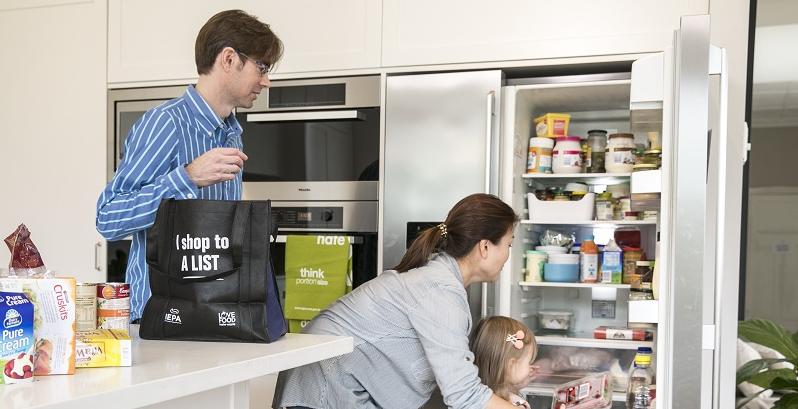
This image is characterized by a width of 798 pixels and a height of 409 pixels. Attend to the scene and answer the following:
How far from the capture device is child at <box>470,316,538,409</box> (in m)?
2.28

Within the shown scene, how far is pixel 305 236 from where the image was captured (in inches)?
129

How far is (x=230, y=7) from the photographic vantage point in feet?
11.2

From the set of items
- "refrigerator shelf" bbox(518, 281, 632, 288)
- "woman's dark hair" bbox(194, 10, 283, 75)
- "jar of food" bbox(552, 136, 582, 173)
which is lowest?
"refrigerator shelf" bbox(518, 281, 632, 288)

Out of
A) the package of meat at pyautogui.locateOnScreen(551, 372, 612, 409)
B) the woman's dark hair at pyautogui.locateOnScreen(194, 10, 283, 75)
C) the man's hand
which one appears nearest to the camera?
the man's hand

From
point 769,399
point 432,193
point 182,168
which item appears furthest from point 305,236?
point 769,399

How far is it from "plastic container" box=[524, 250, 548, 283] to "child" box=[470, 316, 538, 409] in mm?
938

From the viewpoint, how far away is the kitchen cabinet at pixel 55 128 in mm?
3609

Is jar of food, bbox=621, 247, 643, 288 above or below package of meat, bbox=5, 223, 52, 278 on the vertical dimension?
below

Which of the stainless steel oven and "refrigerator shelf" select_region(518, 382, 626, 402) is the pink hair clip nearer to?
"refrigerator shelf" select_region(518, 382, 626, 402)

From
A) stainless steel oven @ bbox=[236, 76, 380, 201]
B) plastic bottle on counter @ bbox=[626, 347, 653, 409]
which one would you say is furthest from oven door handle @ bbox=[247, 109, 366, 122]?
plastic bottle on counter @ bbox=[626, 347, 653, 409]

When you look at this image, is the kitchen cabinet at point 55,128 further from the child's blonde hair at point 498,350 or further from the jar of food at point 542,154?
the child's blonde hair at point 498,350

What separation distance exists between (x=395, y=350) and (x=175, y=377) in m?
0.95

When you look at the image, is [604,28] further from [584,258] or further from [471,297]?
[471,297]

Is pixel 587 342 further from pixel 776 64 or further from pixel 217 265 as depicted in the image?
pixel 776 64
